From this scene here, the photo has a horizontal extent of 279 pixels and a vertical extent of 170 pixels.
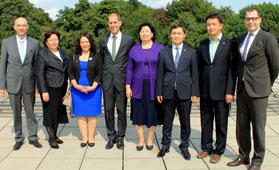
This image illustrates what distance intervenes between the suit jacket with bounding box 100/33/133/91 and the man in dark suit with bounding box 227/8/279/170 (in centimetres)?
161

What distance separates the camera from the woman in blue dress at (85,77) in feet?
18.1

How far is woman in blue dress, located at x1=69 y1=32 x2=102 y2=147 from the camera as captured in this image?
18.1 feet

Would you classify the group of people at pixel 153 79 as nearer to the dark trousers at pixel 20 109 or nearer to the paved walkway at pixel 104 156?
the dark trousers at pixel 20 109

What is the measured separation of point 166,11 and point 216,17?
120 ft

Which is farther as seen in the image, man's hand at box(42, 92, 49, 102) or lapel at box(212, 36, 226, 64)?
man's hand at box(42, 92, 49, 102)

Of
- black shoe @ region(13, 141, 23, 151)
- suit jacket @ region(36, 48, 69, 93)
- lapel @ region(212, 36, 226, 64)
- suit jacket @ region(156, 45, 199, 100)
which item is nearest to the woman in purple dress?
suit jacket @ region(156, 45, 199, 100)

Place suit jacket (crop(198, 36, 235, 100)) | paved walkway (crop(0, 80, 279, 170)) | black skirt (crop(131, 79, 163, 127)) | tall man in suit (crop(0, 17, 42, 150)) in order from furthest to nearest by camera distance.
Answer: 1. tall man in suit (crop(0, 17, 42, 150))
2. black skirt (crop(131, 79, 163, 127))
3. paved walkway (crop(0, 80, 279, 170))
4. suit jacket (crop(198, 36, 235, 100))

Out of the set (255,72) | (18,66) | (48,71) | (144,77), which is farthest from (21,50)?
(255,72)

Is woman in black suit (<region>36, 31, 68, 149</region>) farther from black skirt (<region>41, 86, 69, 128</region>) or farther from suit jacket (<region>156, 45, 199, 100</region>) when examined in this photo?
suit jacket (<region>156, 45, 199, 100</region>)

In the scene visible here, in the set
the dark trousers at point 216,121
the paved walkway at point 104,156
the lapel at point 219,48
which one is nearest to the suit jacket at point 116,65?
the paved walkway at point 104,156

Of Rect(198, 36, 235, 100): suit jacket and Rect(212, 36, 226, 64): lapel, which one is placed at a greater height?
Rect(212, 36, 226, 64): lapel

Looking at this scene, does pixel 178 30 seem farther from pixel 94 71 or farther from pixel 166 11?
pixel 166 11

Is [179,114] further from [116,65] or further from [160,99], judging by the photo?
[116,65]

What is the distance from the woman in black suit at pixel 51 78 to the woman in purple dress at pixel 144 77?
3.23 ft
